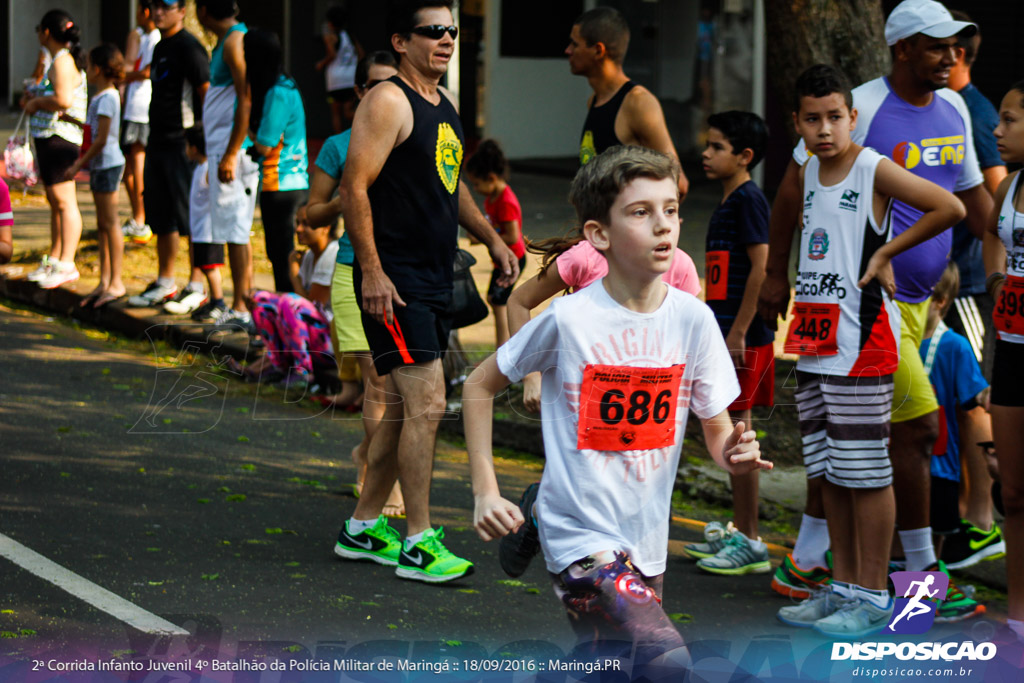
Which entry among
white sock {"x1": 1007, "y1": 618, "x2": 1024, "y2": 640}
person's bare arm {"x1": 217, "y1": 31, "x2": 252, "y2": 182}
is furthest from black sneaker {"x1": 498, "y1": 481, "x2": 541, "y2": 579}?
person's bare arm {"x1": 217, "y1": 31, "x2": 252, "y2": 182}

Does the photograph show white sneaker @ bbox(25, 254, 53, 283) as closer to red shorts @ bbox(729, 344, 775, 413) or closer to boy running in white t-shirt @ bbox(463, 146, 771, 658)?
red shorts @ bbox(729, 344, 775, 413)

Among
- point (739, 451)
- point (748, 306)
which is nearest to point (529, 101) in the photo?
point (748, 306)

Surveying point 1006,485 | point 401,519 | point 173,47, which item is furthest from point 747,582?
point 173,47

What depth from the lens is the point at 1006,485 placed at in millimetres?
4434

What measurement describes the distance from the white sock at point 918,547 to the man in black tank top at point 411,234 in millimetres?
1686

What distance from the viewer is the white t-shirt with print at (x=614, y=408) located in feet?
10.5

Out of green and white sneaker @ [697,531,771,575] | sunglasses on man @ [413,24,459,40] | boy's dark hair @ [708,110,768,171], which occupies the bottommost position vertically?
green and white sneaker @ [697,531,771,575]

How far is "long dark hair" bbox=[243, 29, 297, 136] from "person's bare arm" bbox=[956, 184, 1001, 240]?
178 inches

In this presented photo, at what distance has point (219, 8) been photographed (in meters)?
8.40

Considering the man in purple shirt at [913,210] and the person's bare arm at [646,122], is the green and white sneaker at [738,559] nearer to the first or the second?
the man in purple shirt at [913,210]

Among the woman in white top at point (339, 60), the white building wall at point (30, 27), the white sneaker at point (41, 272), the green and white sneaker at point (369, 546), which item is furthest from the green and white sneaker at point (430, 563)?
the white building wall at point (30, 27)

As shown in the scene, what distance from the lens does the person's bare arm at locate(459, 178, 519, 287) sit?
207 inches

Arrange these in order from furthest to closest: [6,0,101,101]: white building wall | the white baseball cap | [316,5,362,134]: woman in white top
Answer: [6,0,101,101]: white building wall, [316,5,362,134]: woman in white top, the white baseball cap

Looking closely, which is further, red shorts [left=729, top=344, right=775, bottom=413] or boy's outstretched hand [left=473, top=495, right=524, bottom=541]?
red shorts [left=729, top=344, right=775, bottom=413]
